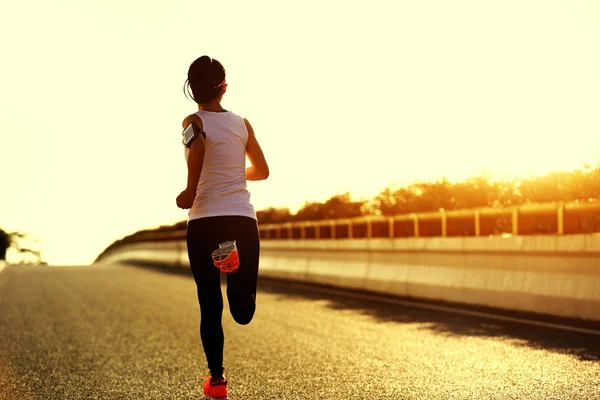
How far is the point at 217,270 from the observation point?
498 cm

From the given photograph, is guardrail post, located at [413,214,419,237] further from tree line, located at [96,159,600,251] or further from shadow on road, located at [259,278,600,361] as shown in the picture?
shadow on road, located at [259,278,600,361]

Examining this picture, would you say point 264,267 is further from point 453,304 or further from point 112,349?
point 112,349

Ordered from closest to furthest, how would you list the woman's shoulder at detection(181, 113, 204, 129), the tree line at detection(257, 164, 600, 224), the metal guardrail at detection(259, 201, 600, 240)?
the woman's shoulder at detection(181, 113, 204, 129) → the metal guardrail at detection(259, 201, 600, 240) → the tree line at detection(257, 164, 600, 224)

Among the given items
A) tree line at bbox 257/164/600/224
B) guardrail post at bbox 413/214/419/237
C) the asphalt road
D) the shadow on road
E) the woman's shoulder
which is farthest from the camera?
guardrail post at bbox 413/214/419/237

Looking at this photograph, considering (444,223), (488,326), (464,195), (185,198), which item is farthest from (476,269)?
(464,195)

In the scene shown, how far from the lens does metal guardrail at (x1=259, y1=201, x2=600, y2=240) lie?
1189 centimetres

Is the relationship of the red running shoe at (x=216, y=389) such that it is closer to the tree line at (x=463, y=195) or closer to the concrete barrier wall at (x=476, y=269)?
the concrete barrier wall at (x=476, y=269)

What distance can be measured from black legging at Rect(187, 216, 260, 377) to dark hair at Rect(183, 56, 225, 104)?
2.35ft

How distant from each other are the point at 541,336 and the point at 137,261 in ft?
136

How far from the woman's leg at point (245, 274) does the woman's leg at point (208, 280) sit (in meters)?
0.10

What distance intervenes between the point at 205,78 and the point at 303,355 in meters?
4.20

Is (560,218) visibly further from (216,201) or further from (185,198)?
(185,198)

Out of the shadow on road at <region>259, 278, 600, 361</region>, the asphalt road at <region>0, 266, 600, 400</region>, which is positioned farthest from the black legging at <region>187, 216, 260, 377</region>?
the shadow on road at <region>259, 278, 600, 361</region>

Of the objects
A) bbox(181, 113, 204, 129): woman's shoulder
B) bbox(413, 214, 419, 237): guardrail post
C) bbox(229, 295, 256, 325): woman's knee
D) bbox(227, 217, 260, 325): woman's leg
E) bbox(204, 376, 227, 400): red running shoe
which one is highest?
bbox(181, 113, 204, 129): woman's shoulder
